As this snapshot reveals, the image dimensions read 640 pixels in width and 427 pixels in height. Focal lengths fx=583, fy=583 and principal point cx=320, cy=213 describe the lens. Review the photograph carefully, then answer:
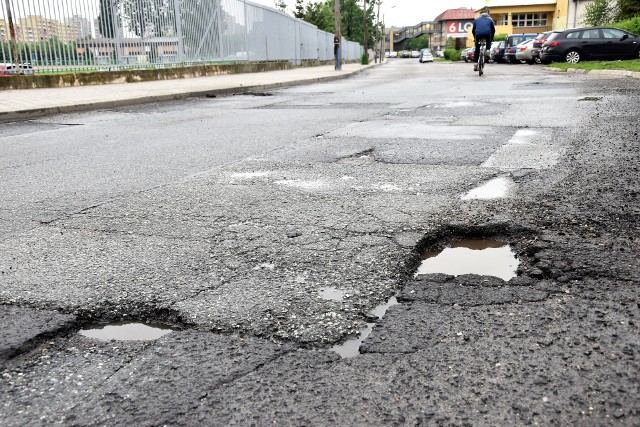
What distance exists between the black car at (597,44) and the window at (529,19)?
44.9m

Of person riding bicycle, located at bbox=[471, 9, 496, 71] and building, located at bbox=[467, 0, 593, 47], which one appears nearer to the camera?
person riding bicycle, located at bbox=[471, 9, 496, 71]

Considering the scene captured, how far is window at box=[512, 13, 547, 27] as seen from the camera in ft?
213

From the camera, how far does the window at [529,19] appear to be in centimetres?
6494

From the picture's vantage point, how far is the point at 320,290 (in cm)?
230

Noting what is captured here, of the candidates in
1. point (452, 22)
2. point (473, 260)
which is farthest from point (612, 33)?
point (452, 22)

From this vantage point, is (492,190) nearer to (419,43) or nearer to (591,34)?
(591,34)

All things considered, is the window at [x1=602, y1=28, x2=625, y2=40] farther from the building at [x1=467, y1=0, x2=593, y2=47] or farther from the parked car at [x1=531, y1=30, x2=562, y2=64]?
the building at [x1=467, y1=0, x2=593, y2=47]

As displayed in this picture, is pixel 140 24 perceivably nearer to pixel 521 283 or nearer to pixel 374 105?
pixel 374 105

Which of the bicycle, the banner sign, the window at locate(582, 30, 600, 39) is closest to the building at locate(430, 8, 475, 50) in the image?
the banner sign

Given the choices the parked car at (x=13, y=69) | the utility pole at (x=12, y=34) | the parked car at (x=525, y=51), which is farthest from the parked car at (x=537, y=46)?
the utility pole at (x=12, y=34)

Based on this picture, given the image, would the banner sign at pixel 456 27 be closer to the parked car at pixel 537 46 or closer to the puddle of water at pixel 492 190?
the parked car at pixel 537 46

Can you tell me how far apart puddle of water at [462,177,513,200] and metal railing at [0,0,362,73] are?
44.3ft

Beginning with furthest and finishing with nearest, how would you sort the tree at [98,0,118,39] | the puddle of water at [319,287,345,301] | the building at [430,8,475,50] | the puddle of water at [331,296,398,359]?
the building at [430,8,475,50] → the tree at [98,0,118,39] → the puddle of water at [319,287,345,301] → the puddle of water at [331,296,398,359]

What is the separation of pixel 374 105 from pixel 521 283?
8.37 m
